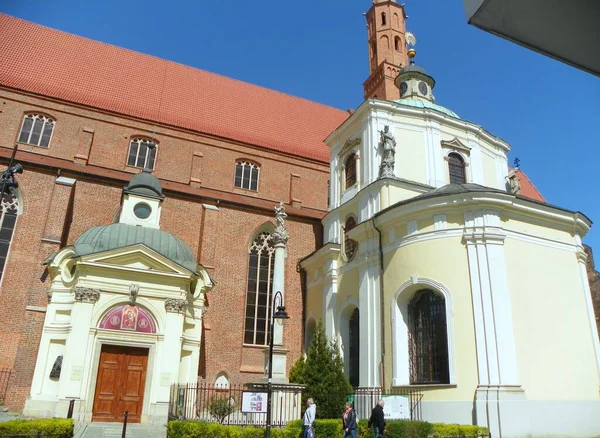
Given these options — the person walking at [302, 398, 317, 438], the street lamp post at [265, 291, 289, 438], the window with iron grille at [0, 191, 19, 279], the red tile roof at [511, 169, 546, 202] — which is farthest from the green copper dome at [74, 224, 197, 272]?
the red tile roof at [511, 169, 546, 202]

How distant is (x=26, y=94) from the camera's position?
76.4ft

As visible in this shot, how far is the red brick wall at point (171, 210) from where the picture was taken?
18.2 metres

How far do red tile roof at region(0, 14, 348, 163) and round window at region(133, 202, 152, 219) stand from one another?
700 centimetres

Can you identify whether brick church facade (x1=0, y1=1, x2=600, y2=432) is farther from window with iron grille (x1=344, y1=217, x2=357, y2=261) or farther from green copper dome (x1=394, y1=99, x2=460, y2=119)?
green copper dome (x1=394, y1=99, x2=460, y2=119)

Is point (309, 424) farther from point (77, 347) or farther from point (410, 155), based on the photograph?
point (410, 155)

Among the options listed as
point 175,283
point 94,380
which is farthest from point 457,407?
point 94,380

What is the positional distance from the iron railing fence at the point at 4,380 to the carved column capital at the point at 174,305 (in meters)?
5.76

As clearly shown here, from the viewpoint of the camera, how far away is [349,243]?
66.1ft

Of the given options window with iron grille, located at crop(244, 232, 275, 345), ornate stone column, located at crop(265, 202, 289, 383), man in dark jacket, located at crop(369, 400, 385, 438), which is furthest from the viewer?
window with iron grille, located at crop(244, 232, 275, 345)

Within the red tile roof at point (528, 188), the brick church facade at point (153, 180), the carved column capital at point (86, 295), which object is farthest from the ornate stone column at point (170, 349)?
the red tile roof at point (528, 188)

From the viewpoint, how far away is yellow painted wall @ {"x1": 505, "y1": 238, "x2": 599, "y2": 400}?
46.9 feet

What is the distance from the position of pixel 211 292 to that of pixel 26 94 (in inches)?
513

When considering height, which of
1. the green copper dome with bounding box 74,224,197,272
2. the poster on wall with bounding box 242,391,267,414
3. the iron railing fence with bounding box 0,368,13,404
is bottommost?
the poster on wall with bounding box 242,391,267,414

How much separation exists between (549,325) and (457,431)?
492 cm
